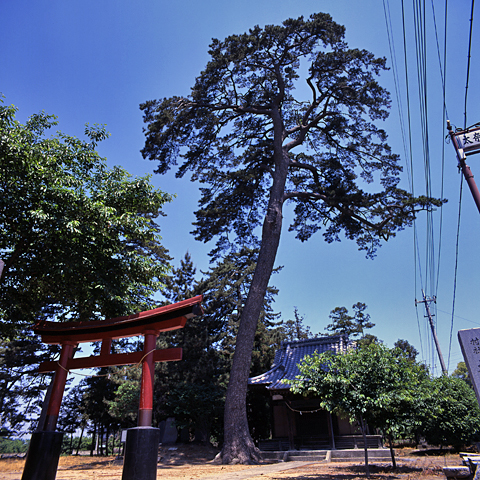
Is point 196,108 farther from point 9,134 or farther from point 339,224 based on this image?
point 9,134

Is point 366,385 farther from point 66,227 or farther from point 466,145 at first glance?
point 66,227

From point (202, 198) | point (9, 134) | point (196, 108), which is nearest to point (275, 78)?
Answer: point (196, 108)

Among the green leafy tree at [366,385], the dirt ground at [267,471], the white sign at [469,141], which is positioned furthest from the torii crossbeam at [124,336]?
the white sign at [469,141]

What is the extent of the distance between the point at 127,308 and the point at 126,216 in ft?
8.35

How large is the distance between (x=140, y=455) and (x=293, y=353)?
1654 cm

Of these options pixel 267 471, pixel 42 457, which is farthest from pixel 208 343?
pixel 42 457

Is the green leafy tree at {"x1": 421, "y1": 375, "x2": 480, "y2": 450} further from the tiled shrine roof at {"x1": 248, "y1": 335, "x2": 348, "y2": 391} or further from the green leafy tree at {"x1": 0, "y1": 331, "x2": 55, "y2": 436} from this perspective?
the green leafy tree at {"x1": 0, "y1": 331, "x2": 55, "y2": 436}

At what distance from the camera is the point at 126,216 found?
29.5 ft

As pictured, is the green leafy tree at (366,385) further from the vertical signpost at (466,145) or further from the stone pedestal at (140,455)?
the vertical signpost at (466,145)

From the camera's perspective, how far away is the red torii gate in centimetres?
591

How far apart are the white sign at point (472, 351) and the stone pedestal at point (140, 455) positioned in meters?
5.29

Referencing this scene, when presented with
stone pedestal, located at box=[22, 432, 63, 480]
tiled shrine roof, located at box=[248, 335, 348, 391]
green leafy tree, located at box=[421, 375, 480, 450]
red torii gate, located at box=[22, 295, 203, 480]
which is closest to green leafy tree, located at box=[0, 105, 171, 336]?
red torii gate, located at box=[22, 295, 203, 480]

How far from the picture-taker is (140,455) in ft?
16.9

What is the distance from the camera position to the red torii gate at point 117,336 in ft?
19.4
